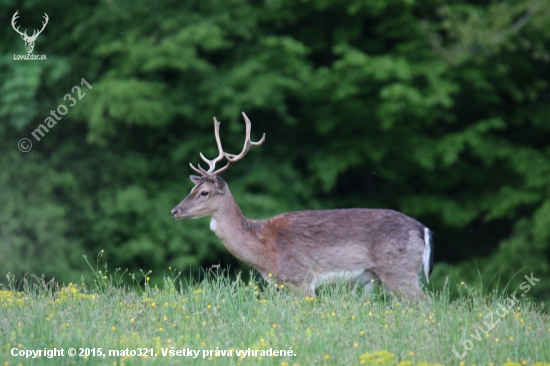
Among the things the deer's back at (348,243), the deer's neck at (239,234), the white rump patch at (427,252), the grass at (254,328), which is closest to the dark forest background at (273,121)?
the deer's neck at (239,234)

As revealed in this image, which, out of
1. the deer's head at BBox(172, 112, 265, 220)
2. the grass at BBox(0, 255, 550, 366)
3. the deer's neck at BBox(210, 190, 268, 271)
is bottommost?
the grass at BBox(0, 255, 550, 366)

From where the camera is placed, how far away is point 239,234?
7562mm

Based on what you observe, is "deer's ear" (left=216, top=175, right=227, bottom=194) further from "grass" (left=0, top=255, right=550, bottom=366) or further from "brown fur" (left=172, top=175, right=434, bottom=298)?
"grass" (left=0, top=255, right=550, bottom=366)

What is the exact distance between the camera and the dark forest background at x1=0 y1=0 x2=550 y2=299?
37.7 feet

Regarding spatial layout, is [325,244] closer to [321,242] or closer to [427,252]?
[321,242]

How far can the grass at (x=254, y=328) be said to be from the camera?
4.60 metres

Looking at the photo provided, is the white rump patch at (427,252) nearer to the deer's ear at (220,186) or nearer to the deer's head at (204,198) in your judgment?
the deer's head at (204,198)

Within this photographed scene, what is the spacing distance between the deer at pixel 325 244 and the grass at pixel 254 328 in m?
0.98

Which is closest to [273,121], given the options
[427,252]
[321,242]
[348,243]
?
[321,242]

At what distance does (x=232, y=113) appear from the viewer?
11453 millimetres

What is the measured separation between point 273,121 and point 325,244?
5644 mm

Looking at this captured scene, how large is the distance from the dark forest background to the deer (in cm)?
377

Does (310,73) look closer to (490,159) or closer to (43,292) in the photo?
(490,159)

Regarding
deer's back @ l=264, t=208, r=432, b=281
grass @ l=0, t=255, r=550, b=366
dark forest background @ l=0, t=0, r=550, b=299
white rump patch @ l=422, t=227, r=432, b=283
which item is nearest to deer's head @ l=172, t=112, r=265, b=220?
deer's back @ l=264, t=208, r=432, b=281
